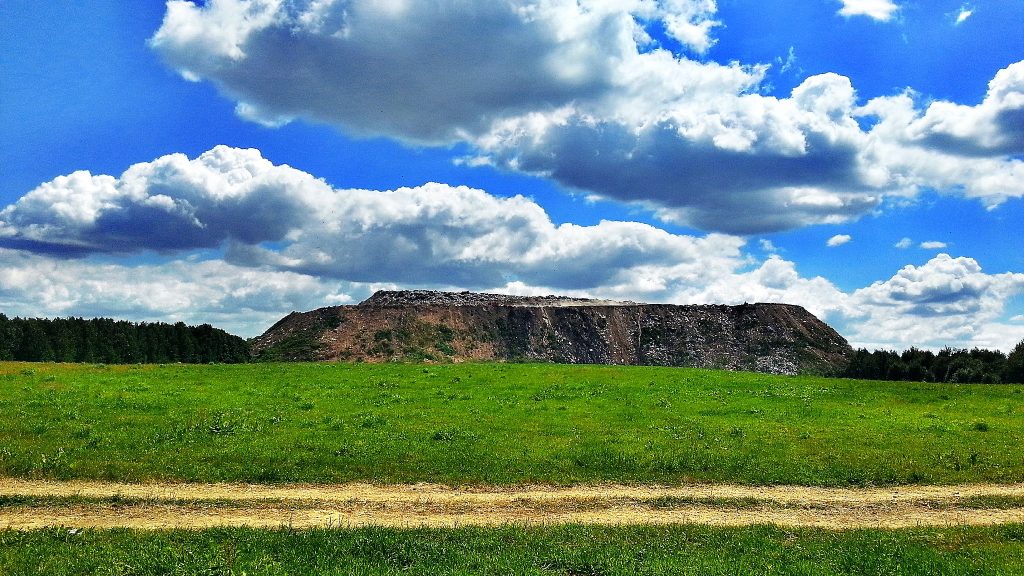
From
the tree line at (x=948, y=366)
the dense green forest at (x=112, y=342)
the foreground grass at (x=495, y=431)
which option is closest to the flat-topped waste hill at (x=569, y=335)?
the dense green forest at (x=112, y=342)

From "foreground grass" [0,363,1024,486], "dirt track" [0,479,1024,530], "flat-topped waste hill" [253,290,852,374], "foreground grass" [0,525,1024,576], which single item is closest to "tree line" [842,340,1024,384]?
"flat-topped waste hill" [253,290,852,374]

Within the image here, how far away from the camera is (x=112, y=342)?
336 ft

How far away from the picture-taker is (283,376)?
1919 inches

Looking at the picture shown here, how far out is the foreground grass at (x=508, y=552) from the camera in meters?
12.9

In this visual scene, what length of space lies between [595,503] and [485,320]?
4166 inches

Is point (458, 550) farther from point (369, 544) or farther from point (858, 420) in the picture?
point (858, 420)

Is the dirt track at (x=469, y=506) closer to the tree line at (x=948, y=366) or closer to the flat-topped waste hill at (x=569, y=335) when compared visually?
the tree line at (x=948, y=366)

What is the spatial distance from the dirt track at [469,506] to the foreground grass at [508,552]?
5.67 ft

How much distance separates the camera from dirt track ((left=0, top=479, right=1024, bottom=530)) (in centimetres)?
1775

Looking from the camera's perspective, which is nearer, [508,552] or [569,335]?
[508,552]

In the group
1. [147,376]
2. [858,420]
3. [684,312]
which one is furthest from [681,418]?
[684,312]

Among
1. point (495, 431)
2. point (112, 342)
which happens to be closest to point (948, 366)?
point (495, 431)

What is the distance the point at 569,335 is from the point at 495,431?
97.7 m

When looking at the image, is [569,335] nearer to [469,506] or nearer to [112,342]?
[112,342]
